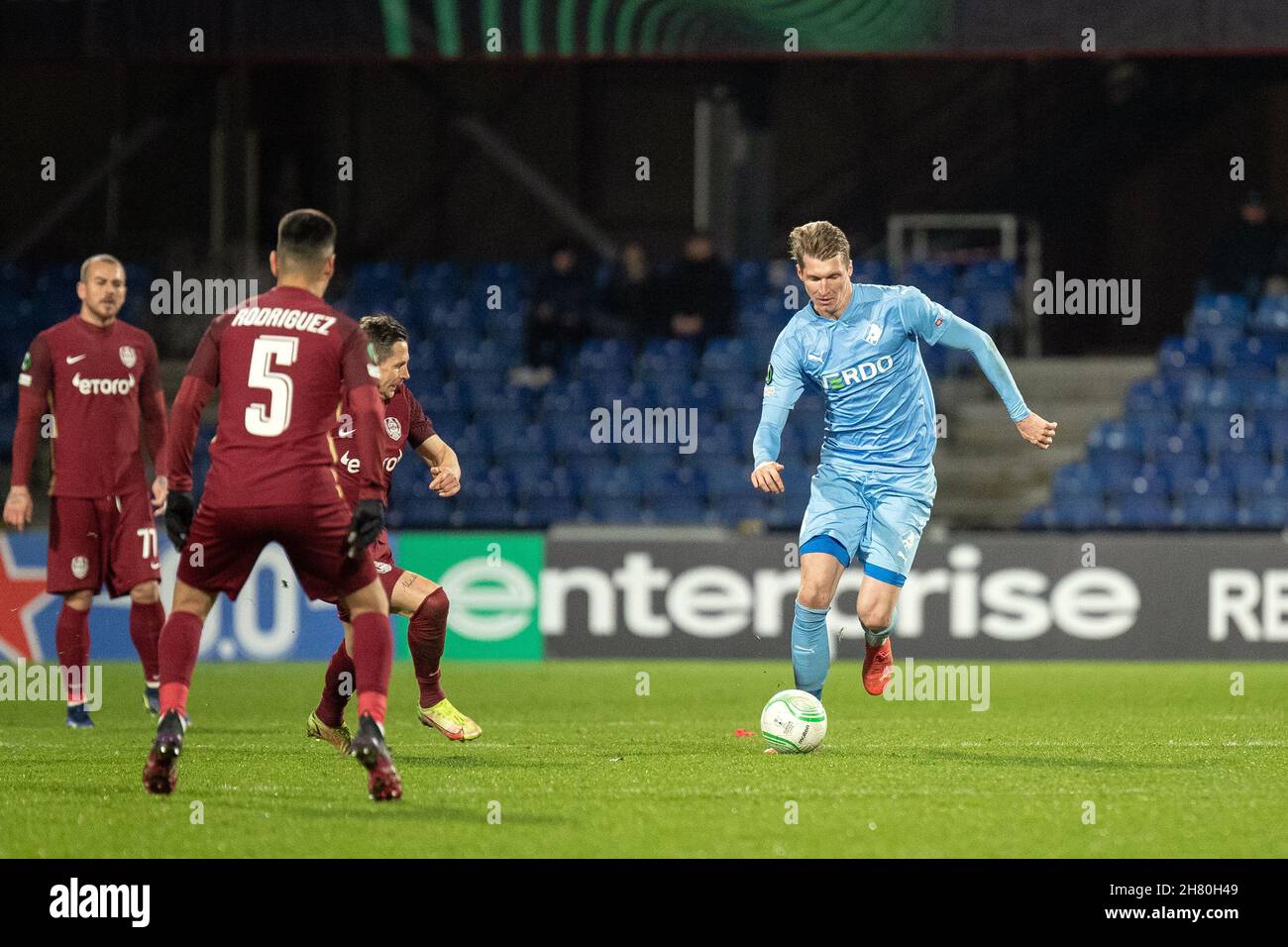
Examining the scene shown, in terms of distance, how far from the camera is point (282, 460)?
5.84 meters

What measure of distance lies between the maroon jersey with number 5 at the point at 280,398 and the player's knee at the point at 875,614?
108 inches

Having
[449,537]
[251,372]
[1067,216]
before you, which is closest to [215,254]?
[449,537]

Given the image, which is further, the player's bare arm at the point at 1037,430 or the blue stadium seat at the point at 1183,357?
the blue stadium seat at the point at 1183,357

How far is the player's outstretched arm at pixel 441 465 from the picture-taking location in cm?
773

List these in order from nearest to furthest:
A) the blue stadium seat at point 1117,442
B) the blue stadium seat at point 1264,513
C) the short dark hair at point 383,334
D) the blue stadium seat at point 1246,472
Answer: the short dark hair at point 383,334 < the blue stadium seat at point 1264,513 < the blue stadium seat at point 1246,472 < the blue stadium seat at point 1117,442

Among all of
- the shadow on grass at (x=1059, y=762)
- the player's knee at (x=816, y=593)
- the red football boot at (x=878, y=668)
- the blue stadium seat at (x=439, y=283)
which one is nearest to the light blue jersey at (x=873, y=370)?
the player's knee at (x=816, y=593)

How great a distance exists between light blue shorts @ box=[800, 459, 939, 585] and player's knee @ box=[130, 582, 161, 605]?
330cm

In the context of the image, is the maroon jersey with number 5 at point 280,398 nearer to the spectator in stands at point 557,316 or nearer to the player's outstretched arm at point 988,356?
the player's outstretched arm at point 988,356

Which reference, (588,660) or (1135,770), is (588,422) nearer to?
(588,660)

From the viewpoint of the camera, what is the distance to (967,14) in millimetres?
14242

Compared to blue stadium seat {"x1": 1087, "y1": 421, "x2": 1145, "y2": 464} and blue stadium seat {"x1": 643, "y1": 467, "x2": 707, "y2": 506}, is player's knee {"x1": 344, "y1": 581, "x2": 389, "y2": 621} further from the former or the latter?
blue stadium seat {"x1": 1087, "y1": 421, "x2": 1145, "y2": 464}

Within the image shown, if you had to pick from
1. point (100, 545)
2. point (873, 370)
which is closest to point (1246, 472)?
point (873, 370)

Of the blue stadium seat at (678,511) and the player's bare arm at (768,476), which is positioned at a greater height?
the player's bare arm at (768,476)

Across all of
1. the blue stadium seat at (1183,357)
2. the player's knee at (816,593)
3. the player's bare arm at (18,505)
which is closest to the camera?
the player's knee at (816,593)
